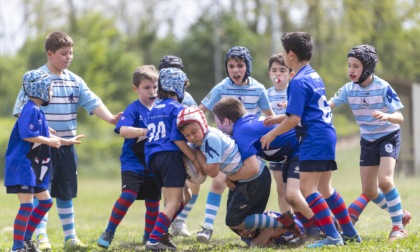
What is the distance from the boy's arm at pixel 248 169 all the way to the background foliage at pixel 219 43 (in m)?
22.2

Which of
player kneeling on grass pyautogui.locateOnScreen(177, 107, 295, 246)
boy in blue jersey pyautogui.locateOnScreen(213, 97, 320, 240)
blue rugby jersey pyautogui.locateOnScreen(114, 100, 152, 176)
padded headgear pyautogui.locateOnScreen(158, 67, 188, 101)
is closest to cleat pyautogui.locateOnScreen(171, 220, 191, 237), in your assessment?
blue rugby jersey pyautogui.locateOnScreen(114, 100, 152, 176)

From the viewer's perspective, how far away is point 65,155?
316 inches

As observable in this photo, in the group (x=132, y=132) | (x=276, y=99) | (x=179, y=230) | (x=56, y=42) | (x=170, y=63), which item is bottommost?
(x=179, y=230)

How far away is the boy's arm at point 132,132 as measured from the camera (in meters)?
7.41

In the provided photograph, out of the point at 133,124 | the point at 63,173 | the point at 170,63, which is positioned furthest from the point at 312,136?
the point at 63,173

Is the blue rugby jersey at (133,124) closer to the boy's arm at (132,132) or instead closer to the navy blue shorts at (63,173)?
the boy's arm at (132,132)

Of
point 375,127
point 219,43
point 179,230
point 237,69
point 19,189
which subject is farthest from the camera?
point 219,43

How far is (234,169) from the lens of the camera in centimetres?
716

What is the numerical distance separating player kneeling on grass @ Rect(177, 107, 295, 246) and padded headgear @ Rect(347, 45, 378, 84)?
1.41 metres

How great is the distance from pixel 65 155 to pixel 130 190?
3.09 ft

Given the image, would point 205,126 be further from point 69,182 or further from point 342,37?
point 342,37

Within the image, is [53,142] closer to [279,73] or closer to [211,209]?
[211,209]

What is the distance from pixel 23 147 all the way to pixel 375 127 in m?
3.57

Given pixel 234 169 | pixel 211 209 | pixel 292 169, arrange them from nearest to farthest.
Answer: pixel 234 169
pixel 292 169
pixel 211 209
